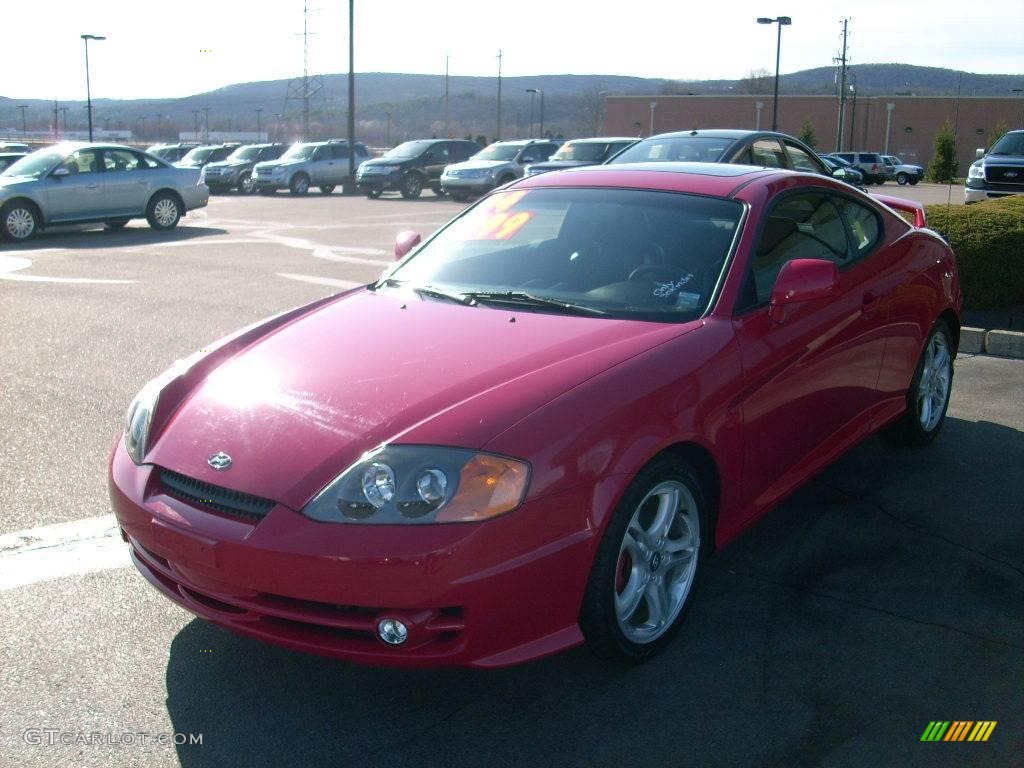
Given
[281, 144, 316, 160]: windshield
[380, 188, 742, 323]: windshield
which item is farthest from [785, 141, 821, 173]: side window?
[281, 144, 316, 160]: windshield

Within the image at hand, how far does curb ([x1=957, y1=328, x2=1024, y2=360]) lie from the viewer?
8.10 m

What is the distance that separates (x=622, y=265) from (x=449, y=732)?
2.00 metres

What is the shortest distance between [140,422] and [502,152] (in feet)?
83.4

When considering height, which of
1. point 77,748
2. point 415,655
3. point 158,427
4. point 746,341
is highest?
point 746,341

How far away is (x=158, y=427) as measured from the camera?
3.55 meters

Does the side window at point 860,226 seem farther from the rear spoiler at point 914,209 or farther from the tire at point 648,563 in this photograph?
the rear spoiler at point 914,209

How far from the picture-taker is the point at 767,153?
12.6 meters

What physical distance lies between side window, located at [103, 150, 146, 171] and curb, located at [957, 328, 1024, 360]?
14.5 metres

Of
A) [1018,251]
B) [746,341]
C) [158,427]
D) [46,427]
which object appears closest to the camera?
[158,427]

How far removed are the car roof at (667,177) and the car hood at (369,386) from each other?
0.97 meters

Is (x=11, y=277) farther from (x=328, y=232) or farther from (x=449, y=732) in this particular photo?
(x=449, y=732)

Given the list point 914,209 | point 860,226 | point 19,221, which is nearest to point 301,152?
point 19,221

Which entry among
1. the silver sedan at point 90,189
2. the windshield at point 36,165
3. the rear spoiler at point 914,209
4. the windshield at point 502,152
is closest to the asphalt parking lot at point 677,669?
the rear spoiler at point 914,209

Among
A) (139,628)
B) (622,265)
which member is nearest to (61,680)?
(139,628)
